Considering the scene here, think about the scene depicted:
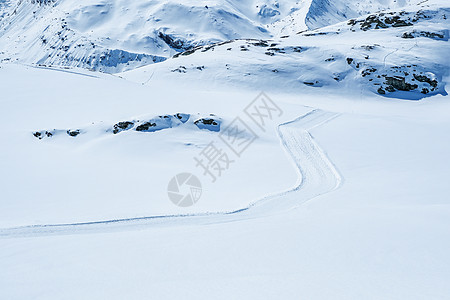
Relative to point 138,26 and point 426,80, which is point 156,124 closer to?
point 426,80

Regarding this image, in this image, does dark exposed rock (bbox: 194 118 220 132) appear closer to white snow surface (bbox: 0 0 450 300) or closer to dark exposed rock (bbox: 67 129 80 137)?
white snow surface (bbox: 0 0 450 300)

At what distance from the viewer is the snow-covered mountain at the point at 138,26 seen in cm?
12045

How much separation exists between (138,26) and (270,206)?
13653 centimetres

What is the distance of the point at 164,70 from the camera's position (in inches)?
2169

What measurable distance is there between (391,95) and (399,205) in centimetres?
3807

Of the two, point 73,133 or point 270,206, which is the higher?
point 73,133

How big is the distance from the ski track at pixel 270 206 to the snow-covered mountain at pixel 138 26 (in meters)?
Answer: 102

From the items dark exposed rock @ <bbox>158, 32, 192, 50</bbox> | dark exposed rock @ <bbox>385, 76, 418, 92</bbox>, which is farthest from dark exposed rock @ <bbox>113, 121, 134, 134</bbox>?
dark exposed rock @ <bbox>158, 32, 192, 50</bbox>

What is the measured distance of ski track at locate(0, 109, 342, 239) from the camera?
13930 mm

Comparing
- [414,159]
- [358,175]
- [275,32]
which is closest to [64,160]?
[358,175]

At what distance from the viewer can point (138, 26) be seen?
13438 cm

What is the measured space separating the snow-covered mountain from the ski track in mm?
102390

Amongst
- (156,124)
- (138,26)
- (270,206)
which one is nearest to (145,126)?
(156,124)

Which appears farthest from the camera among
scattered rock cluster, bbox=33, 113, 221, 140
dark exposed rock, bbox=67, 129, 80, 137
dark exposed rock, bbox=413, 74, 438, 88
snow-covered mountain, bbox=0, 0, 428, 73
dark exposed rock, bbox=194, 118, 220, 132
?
snow-covered mountain, bbox=0, 0, 428, 73
